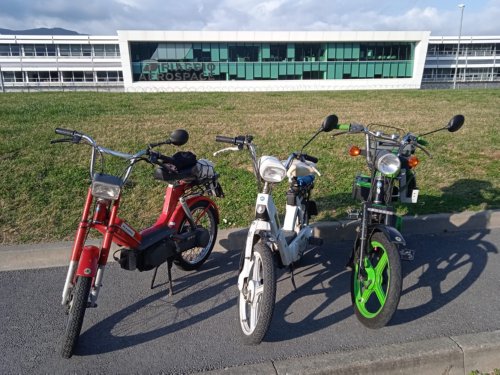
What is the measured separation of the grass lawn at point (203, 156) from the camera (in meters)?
5.29

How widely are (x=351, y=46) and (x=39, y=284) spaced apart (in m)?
59.5

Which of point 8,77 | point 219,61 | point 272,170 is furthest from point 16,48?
point 272,170

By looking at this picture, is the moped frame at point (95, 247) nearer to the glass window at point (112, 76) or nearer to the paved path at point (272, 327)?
the paved path at point (272, 327)

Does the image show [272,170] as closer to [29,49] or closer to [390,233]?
[390,233]

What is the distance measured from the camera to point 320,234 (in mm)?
4844

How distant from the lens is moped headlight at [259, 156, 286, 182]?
2965 mm

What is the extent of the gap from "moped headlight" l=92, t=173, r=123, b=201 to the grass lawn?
2094 millimetres

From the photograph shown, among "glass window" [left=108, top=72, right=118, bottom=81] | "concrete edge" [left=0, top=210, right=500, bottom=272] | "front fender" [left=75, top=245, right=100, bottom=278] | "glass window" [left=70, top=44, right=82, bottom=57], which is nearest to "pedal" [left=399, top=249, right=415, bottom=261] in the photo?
"concrete edge" [left=0, top=210, right=500, bottom=272]

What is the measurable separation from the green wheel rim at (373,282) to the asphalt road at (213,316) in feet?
0.54

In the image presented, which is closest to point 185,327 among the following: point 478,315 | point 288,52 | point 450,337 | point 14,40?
point 450,337

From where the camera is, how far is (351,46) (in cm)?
5766

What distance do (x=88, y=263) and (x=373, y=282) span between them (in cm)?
198

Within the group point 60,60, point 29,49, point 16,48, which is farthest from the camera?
point 29,49

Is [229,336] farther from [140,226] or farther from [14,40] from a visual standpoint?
[14,40]
